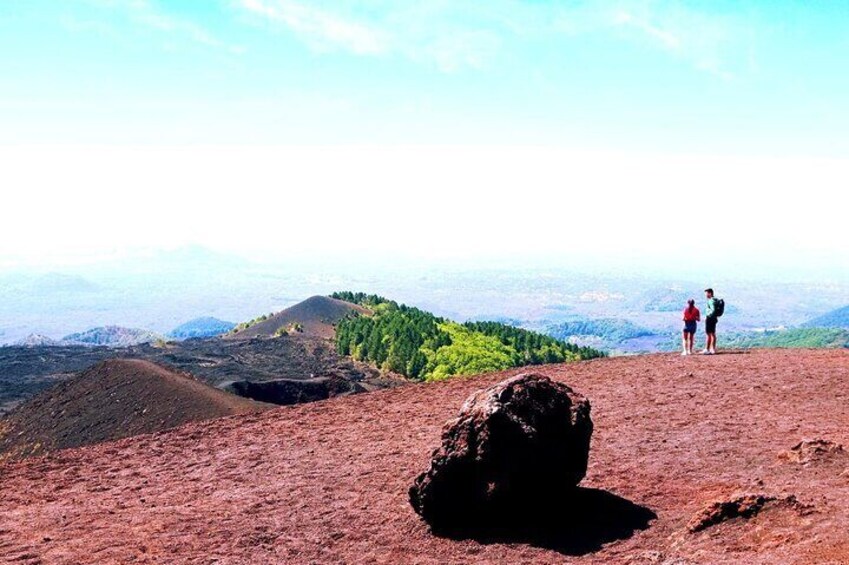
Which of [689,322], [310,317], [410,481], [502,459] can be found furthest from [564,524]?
[310,317]

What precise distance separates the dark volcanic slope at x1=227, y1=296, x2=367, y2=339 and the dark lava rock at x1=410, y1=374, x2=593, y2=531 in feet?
213

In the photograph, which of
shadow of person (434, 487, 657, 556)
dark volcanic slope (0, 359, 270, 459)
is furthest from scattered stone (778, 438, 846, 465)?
dark volcanic slope (0, 359, 270, 459)

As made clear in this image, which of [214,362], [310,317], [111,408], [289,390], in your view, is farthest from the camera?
Result: [310,317]

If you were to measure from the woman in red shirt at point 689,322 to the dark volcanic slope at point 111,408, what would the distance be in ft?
50.9

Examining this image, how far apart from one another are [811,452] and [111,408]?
1089 inches

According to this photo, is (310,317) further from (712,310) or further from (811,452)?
→ (811,452)

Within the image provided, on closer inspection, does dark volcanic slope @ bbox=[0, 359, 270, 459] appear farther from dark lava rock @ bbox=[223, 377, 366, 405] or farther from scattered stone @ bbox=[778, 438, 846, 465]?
scattered stone @ bbox=[778, 438, 846, 465]

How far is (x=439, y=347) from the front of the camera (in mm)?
52906

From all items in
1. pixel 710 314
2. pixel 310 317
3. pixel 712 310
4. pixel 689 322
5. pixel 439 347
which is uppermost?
pixel 712 310

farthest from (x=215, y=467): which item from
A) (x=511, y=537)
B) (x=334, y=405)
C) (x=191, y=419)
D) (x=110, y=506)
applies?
(x=191, y=419)

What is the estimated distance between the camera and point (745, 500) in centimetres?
888

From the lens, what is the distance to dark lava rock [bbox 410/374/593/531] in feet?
33.5

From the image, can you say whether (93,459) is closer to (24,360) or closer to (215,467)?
(215,467)

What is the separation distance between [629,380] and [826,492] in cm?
1044
